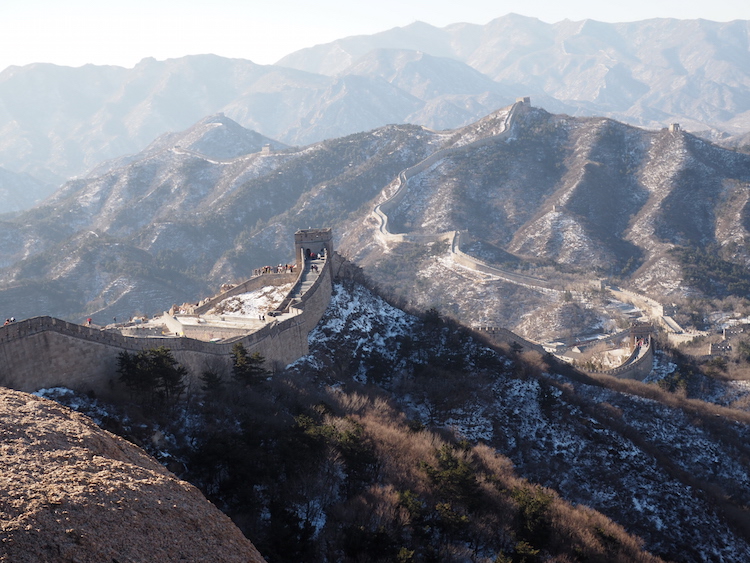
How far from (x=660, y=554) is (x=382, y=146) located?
12123cm

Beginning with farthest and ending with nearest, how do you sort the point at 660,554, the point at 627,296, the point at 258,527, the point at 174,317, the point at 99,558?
the point at 627,296 < the point at 174,317 < the point at 660,554 < the point at 258,527 < the point at 99,558

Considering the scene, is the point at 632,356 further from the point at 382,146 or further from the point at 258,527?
the point at 382,146

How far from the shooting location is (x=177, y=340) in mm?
27422

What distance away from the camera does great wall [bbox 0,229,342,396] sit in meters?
22.4

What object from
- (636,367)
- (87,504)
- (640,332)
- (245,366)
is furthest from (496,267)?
(87,504)

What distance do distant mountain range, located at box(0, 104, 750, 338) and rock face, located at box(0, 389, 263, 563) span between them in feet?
203

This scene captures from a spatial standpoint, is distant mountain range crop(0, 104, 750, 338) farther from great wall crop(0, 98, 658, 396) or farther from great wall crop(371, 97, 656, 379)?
great wall crop(0, 98, 658, 396)

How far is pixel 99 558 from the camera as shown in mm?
11438

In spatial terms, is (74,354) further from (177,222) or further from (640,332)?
(177,222)

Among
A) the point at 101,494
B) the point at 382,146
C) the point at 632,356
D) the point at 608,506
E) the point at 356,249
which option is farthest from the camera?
the point at 382,146

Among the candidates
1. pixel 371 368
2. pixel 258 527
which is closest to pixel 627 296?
pixel 371 368

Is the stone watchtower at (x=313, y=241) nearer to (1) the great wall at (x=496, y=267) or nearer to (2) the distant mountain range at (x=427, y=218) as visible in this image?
(1) the great wall at (x=496, y=267)

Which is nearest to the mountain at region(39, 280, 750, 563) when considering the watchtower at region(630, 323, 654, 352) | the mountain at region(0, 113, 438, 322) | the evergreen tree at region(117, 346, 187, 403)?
the evergreen tree at region(117, 346, 187, 403)

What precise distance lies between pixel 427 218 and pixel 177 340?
84.7 meters
